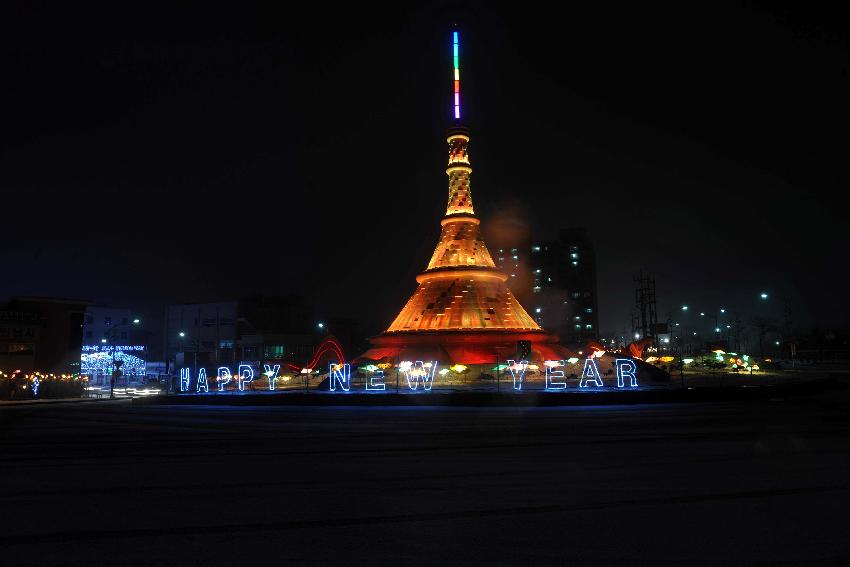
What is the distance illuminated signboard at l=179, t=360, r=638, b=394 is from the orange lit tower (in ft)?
11.6

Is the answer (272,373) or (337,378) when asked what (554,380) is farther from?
(272,373)

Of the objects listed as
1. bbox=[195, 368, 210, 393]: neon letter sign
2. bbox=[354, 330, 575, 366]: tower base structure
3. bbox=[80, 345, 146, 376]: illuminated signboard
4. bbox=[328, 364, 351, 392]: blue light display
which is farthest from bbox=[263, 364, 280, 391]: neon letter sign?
bbox=[80, 345, 146, 376]: illuminated signboard

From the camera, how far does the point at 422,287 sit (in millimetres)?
57562

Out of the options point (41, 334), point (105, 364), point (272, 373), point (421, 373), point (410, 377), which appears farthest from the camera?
point (105, 364)

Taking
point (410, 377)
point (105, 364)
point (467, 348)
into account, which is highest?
point (467, 348)

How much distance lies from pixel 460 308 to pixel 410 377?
11.8 m

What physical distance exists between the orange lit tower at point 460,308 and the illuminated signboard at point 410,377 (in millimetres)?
3537

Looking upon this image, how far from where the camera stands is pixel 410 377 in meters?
42.3

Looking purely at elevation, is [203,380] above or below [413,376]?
above

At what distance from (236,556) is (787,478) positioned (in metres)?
8.77

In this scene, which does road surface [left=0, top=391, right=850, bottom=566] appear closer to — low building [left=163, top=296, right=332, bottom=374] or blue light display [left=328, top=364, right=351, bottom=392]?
blue light display [left=328, top=364, right=351, bottom=392]

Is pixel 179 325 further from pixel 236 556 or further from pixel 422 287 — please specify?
pixel 236 556

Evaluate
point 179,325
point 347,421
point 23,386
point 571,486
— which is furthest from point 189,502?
point 179,325

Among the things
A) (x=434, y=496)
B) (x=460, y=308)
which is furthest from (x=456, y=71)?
(x=434, y=496)
